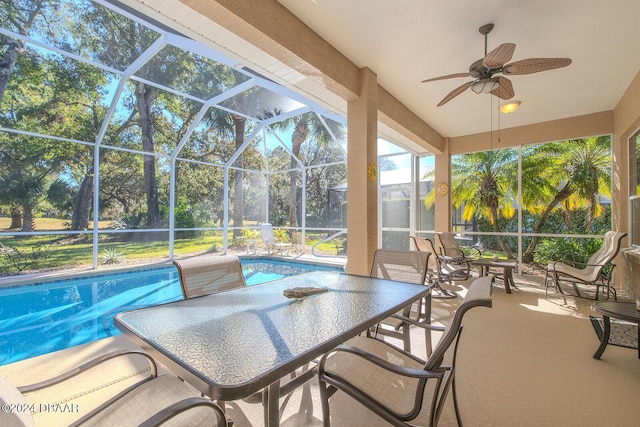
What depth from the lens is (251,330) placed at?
1261 millimetres

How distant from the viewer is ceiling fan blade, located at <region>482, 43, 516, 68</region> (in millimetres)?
2374

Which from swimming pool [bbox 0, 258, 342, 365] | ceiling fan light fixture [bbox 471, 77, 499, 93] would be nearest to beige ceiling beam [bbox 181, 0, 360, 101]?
ceiling fan light fixture [bbox 471, 77, 499, 93]

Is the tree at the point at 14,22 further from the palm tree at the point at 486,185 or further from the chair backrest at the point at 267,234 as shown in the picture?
the palm tree at the point at 486,185

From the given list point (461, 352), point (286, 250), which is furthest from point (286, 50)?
point (286, 250)

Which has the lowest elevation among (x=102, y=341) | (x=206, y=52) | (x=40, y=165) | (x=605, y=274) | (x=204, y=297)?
(x=102, y=341)

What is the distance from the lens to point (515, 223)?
21.7ft

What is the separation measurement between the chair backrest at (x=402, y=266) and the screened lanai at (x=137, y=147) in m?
3.76

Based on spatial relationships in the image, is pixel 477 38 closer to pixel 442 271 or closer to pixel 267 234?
pixel 442 271

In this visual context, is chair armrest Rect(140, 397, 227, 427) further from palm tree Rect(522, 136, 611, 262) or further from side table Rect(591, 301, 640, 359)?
palm tree Rect(522, 136, 611, 262)

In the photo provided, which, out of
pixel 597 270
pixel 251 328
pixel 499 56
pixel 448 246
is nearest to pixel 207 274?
pixel 251 328

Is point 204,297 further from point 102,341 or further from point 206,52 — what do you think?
point 206,52

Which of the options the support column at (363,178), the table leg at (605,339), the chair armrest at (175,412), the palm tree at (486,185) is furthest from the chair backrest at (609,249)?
the chair armrest at (175,412)

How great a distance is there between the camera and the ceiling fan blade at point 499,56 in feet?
7.79

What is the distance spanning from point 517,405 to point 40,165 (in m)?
10.2
